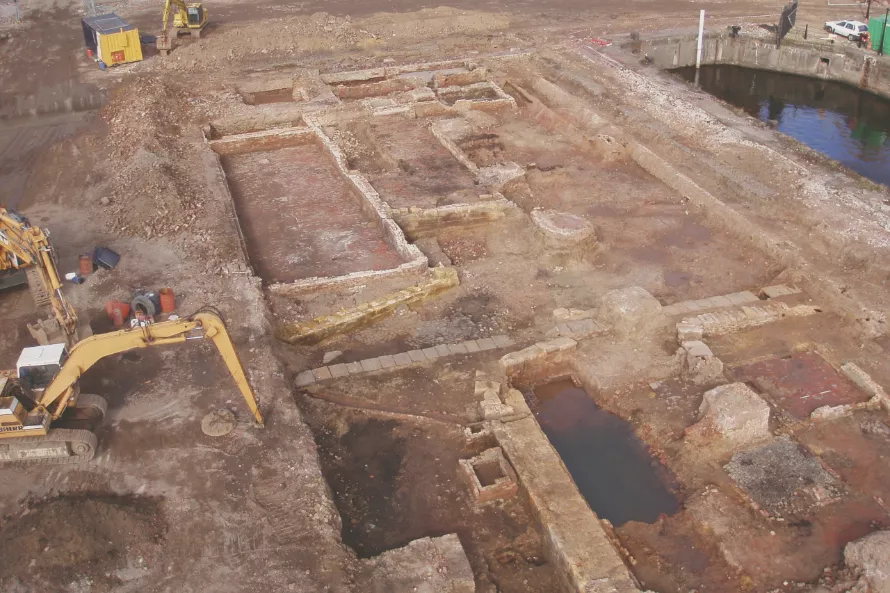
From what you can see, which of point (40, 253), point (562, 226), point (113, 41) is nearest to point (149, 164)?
point (40, 253)

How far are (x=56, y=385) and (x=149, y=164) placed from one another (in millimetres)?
7964

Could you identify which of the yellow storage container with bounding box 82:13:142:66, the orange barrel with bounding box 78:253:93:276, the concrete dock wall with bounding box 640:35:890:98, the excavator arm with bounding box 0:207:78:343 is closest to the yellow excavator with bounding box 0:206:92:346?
the excavator arm with bounding box 0:207:78:343

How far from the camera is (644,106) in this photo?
1831cm

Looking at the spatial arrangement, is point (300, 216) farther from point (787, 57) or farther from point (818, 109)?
point (787, 57)

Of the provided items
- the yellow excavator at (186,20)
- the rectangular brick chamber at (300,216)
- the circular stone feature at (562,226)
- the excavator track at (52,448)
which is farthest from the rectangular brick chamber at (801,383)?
the yellow excavator at (186,20)

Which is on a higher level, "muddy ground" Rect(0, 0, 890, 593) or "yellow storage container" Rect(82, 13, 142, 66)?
"yellow storage container" Rect(82, 13, 142, 66)

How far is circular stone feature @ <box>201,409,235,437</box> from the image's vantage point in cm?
866

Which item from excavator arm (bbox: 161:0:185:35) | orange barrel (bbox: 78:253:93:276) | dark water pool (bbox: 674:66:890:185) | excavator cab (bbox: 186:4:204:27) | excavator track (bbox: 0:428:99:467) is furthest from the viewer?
excavator cab (bbox: 186:4:204:27)

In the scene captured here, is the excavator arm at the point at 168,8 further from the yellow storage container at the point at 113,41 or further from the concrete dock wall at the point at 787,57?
the concrete dock wall at the point at 787,57

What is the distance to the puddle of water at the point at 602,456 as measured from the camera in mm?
8719

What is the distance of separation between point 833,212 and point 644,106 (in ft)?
20.7

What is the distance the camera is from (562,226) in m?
13.1

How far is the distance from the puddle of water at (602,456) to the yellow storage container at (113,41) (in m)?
17.8

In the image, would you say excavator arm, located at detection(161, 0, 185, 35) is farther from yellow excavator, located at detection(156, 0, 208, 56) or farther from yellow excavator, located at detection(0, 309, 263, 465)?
yellow excavator, located at detection(0, 309, 263, 465)
